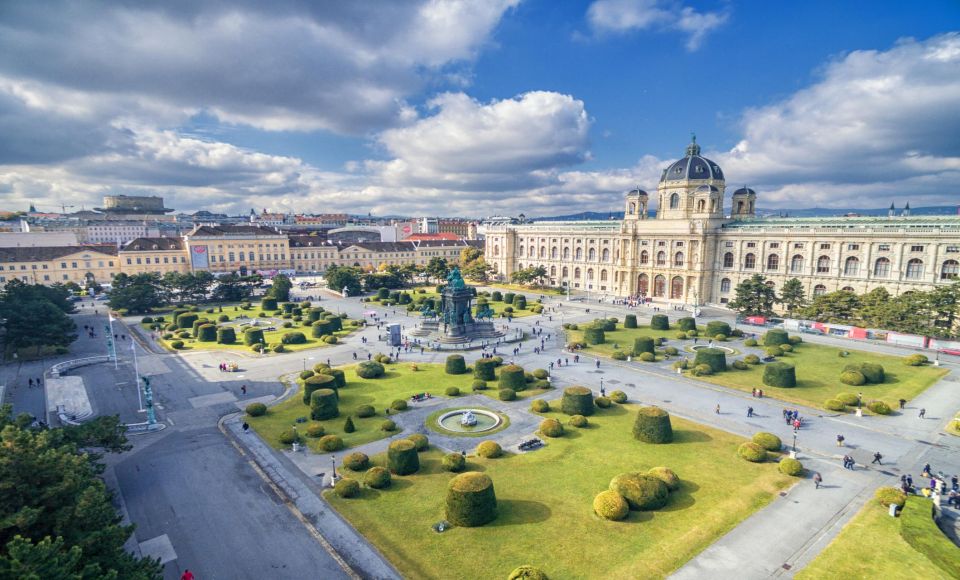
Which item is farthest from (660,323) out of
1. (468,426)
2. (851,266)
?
(468,426)

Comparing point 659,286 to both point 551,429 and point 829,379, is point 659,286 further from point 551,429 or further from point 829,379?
point 551,429

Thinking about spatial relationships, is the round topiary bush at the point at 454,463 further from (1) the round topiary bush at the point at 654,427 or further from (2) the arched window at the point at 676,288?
(2) the arched window at the point at 676,288

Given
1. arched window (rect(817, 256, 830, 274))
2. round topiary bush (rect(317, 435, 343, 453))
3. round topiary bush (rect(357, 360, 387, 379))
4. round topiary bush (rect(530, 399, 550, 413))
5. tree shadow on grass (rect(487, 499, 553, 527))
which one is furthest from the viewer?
arched window (rect(817, 256, 830, 274))

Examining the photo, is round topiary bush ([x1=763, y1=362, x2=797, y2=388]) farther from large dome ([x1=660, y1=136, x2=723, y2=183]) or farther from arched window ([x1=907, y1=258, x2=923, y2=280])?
large dome ([x1=660, y1=136, x2=723, y2=183])

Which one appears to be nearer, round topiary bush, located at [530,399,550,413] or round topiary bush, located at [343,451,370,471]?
round topiary bush, located at [343,451,370,471]

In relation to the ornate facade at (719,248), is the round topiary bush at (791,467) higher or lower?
lower

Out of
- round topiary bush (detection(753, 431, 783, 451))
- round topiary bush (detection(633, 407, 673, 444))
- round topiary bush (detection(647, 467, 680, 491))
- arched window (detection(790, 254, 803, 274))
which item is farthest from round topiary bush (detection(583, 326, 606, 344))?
arched window (detection(790, 254, 803, 274))

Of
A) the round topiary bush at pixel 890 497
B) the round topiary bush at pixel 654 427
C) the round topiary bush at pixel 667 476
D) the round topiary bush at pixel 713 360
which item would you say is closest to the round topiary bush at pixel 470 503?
the round topiary bush at pixel 667 476

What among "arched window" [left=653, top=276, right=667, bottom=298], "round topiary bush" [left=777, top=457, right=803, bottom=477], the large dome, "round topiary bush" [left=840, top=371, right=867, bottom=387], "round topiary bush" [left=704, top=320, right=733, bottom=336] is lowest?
"round topiary bush" [left=777, top=457, right=803, bottom=477]
